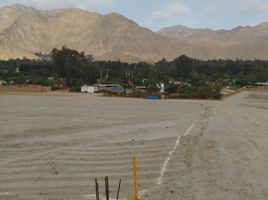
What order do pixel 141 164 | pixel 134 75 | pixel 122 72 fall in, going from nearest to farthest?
1. pixel 141 164
2. pixel 122 72
3. pixel 134 75

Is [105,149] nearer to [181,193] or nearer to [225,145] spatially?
[225,145]

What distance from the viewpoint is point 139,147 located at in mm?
16375

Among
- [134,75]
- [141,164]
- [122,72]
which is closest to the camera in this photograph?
[141,164]

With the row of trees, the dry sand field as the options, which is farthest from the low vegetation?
the dry sand field

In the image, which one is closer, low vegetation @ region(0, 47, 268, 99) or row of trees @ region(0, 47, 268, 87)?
low vegetation @ region(0, 47, 268, 99)

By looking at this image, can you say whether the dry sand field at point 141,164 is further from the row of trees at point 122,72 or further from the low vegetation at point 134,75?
the row of trees at point 122,72

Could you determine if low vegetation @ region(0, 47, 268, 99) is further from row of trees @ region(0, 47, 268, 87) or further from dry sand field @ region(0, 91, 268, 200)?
dry sand field @ region(0, 91, 268, 200)

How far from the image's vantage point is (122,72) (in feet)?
404

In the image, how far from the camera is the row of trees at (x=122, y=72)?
4094 inches

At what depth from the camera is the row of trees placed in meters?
104

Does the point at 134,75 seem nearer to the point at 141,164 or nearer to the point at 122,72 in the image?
the point at 122,72

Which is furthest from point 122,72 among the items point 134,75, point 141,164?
point 141,164

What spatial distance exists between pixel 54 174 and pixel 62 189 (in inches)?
58.9

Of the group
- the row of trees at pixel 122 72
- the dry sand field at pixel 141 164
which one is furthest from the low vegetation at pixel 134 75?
the dry sand field at pixel 141 164
